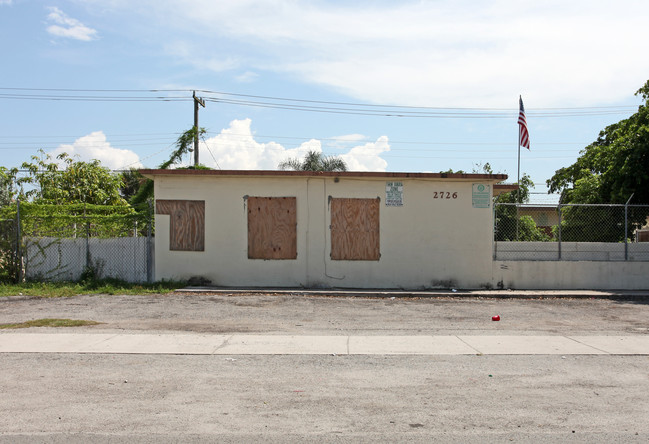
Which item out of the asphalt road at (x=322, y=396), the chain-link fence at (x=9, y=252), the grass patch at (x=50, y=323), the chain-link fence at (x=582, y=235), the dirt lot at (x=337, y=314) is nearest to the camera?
the asphalt road at (x=322, y=396)

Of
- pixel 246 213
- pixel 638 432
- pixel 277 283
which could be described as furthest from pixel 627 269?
pixel 638 432

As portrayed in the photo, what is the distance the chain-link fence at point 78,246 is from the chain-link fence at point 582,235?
1011cm

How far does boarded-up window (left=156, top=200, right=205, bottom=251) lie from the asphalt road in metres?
5.73

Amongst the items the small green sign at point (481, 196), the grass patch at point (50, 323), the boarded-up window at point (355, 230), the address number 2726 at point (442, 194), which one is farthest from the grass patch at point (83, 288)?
the small green sign at point (481, 196)

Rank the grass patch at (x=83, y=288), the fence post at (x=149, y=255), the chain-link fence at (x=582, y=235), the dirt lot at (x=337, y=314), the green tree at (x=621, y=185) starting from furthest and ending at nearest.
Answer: the green tree at (x=621, y=185)
the chain-link fence at (x=582, y=235)
the fence post at (x=149, y=255)
the grass patch at (x=83, y=288)
the dirt lot at (x=337, y=314)

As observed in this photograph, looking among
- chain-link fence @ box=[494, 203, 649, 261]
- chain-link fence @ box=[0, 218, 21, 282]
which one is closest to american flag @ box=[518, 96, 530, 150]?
chain-link fence @ box=[494, 203, 649, 261]

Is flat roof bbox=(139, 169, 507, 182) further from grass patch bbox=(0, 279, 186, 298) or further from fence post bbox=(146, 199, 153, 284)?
grass patch bbox=(0, 279, 186, 298)

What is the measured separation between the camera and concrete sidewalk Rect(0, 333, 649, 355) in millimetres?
7852

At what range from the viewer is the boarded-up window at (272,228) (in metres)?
15.2

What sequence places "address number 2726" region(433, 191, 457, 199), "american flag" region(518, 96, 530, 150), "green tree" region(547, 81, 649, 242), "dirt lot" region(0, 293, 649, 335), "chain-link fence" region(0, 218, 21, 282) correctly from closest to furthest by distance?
"dirt lot" region(0, 293, 649, 335) → "chain-link fence" region(0, 218, 21, 282) → "address number 2726" region(433, 191, 457, 199) → "green tree" region(547, 81, 649, 242) → "american flag" region(518, 96, 530, 150)

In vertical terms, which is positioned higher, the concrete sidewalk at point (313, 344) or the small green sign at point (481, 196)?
the small green sign at point (481, 196)

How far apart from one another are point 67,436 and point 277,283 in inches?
418

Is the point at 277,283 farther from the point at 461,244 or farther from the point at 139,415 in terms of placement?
the point at 139,415

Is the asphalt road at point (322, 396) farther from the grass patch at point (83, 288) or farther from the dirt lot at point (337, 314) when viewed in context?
the grass patch at point (83, 288)
